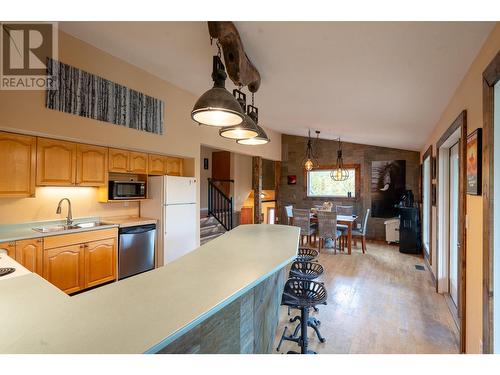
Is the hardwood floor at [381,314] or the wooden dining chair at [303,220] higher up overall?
the wooden dining chair at [303,220]

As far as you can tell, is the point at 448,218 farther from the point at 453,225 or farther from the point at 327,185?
the point at 327,185

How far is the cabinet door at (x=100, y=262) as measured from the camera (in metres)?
3.17

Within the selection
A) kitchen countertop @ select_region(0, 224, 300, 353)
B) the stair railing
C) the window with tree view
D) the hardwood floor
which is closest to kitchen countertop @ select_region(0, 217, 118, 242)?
kitchen countertop @ select_region(0, 224, 300, 353)

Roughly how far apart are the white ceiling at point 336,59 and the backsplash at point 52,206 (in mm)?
1989

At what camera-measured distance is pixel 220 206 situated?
21.1ft

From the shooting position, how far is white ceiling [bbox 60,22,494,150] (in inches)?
64.4

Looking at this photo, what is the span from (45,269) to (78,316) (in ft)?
8.38

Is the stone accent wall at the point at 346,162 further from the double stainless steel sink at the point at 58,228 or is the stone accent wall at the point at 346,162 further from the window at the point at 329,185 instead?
the double stainless steel sink at the point at 58,228

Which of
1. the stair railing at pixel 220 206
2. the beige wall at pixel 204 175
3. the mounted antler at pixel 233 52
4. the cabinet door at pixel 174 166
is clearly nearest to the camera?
the mounted antler at pixel 233 52

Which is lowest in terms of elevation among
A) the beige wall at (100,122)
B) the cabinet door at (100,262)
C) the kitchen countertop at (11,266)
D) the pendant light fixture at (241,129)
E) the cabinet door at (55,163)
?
the cabinet door at (100,262)

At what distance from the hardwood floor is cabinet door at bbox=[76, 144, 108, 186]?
9.90 feet

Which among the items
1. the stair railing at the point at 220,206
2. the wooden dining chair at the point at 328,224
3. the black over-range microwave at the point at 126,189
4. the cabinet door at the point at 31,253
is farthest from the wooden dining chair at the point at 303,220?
the cabinet door at the point at 31,253
